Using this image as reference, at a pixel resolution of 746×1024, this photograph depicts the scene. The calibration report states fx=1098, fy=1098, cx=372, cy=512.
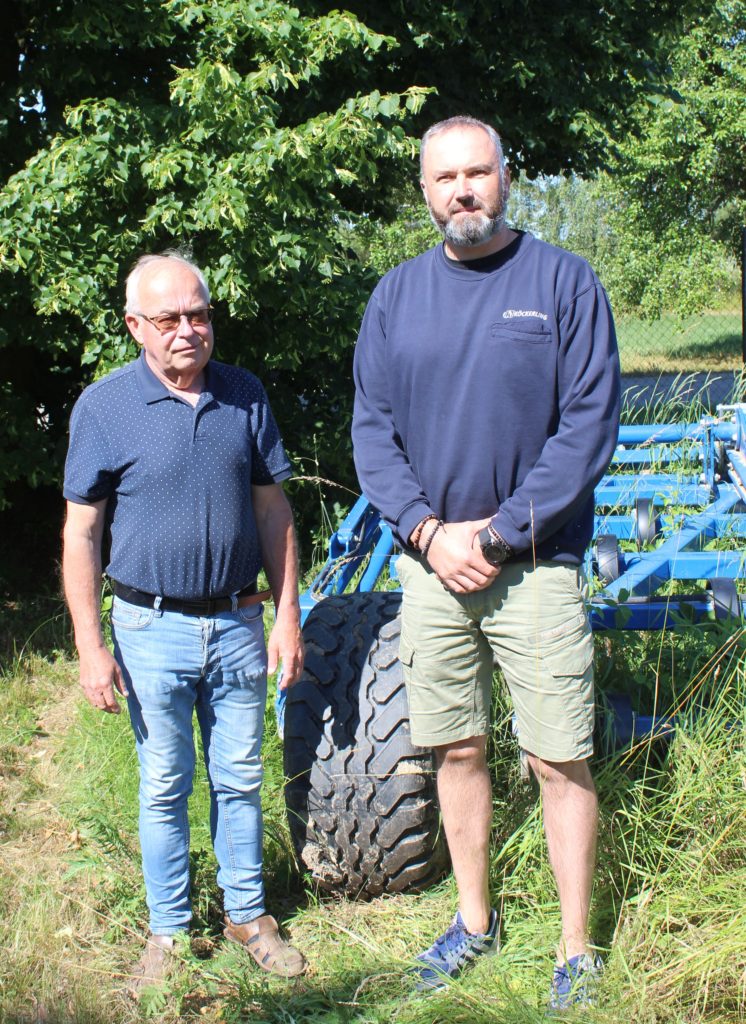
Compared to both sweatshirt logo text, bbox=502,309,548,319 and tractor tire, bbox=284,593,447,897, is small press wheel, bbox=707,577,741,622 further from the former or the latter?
sweatshirt logo text, bbox=502,309,548,319

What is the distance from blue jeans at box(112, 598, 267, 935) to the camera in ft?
9.15

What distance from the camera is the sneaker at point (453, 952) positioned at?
2.70 meters

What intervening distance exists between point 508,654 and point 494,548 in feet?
0.94

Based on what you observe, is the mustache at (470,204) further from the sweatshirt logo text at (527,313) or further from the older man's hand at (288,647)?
the older man's hand at (288,647)

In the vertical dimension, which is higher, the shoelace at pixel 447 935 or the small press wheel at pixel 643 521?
the small press wheel at pixel 643 521

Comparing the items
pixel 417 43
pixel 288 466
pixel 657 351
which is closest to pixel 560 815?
pixel 288 466

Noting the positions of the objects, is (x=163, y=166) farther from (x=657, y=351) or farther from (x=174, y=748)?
(x=657, y=351)

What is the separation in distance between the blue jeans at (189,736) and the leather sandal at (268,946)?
4 centimetres

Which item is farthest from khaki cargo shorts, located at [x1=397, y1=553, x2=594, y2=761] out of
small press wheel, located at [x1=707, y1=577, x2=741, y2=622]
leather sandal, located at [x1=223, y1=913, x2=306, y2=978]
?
small press wheel, located at [x1=707, y1=577, x2=741, y2=622]

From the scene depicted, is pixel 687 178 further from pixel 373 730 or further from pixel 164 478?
pixel 164 478

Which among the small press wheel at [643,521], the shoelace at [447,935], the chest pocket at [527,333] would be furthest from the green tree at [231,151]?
the shoelace at [447,935]

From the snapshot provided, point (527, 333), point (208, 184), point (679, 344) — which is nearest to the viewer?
point (527, 333)

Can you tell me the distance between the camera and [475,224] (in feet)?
8.15

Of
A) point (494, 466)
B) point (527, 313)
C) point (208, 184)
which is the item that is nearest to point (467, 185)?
point (527, 313)
